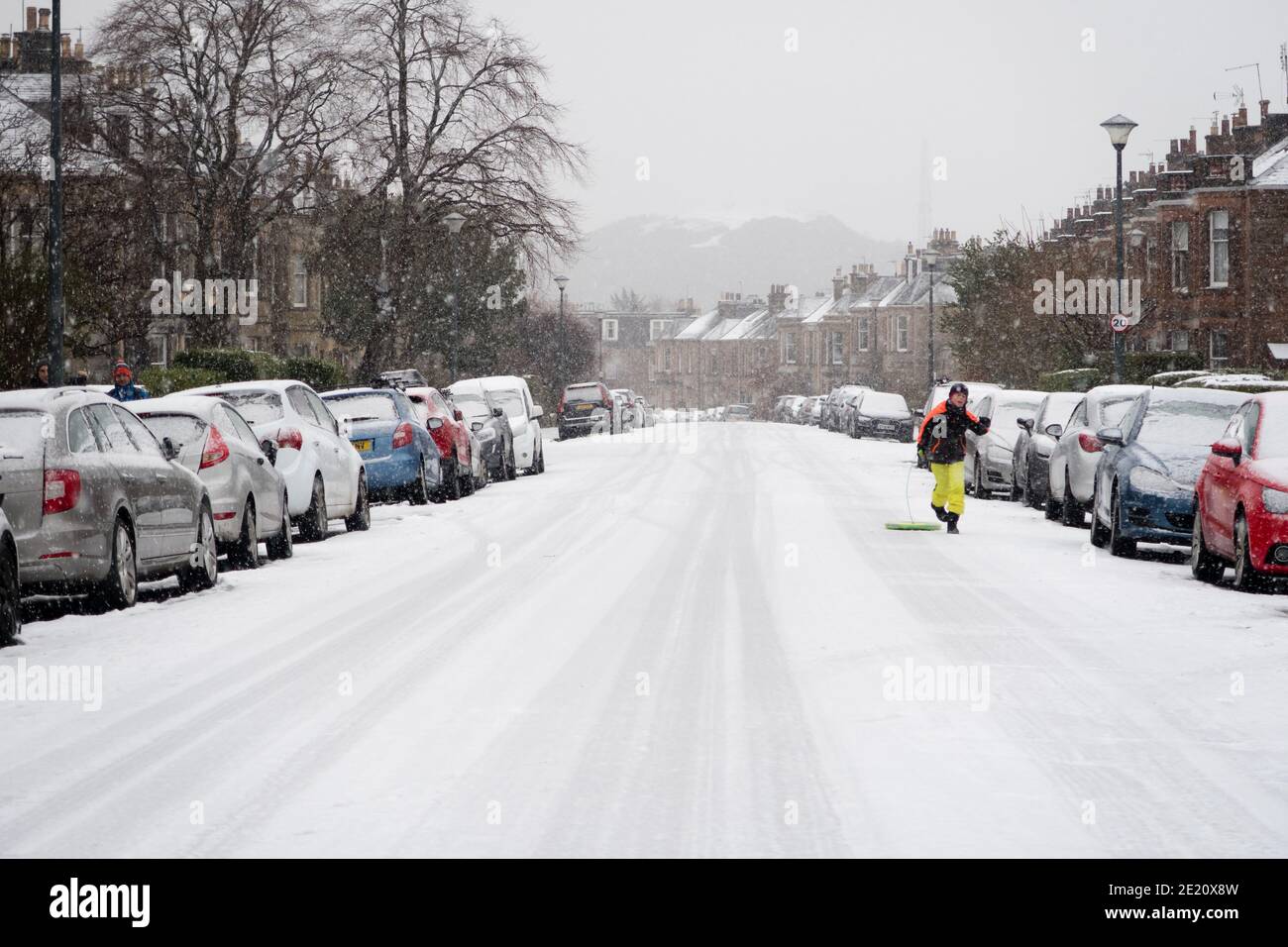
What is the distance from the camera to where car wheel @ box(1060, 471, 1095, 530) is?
2262cm

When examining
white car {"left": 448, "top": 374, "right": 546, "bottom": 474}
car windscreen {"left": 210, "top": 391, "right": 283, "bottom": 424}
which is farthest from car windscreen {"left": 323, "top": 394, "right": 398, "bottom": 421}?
white car {"left": 448, "top": 374, "right": 546, "bottom": 474}

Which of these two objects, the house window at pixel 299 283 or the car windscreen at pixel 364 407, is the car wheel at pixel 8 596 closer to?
the car windscreen at pixel 364 407

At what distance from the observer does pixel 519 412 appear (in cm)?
3531

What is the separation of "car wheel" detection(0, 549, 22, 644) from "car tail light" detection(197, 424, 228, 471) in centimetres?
491

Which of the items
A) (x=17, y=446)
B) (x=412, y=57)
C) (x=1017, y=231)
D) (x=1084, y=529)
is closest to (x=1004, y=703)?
(x=17, y=446)

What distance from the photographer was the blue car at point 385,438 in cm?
2483

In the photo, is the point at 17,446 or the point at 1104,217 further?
the point at 1104,217

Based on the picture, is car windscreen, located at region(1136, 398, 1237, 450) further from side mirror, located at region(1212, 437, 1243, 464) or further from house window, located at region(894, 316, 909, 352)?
house window, located at region(894, 316, 909, 352)

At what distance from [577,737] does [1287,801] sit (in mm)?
3019

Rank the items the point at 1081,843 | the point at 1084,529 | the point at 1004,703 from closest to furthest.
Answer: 1. the point at 1081,843
2. the point at 1004,703
3. the point at 1084,529

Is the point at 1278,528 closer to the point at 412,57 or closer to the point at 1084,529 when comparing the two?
the point at 1084,529

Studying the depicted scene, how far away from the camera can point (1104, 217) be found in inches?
2638

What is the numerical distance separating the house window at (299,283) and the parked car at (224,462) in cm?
5459
